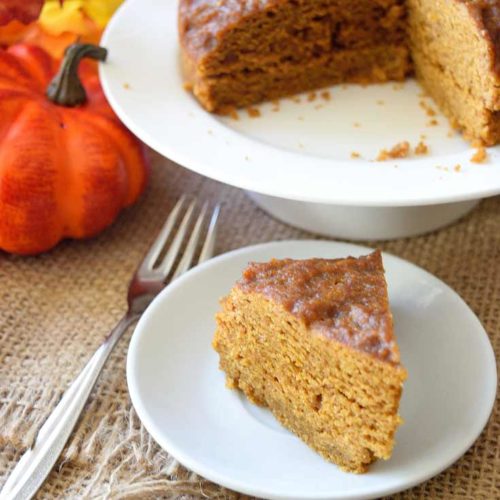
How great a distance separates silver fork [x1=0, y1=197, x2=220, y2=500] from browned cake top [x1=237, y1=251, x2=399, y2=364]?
1.72ft

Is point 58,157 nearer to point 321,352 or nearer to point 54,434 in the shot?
point 54,434

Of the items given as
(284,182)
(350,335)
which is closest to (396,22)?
(284,182)

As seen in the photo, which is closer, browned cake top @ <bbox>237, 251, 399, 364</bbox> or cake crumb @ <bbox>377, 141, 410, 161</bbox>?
browned cake top @ <bbox>237, 251, 399, 364</bbox>

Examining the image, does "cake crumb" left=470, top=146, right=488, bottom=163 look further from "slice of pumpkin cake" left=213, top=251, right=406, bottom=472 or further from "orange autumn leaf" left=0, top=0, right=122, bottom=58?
"orange autumn leaf" left=0, top=0, right=122, bottom=58

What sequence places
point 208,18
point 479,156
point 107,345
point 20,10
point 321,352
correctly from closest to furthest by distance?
point 321,352, point 107,345, point 479,156, point 208,18, point 20,10

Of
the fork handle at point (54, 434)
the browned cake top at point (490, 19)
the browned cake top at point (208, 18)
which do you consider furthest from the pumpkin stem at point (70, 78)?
the browned cake top at point (490, 19)

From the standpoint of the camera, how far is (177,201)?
3141 mm

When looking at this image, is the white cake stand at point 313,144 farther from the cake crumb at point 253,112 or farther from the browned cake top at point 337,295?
the browned cake top at point 337,295

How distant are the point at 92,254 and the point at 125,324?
0.49 m

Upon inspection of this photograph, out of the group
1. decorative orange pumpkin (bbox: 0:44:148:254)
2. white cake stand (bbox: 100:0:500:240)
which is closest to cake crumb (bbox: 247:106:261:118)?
white cake stand (bbox: 100:0:500:240)

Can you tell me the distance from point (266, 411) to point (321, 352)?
0.34 meters

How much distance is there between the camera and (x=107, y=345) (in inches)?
94.8

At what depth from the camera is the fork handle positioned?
2.09 metres

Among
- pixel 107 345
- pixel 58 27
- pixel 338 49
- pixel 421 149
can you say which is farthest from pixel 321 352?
pixel 58 27
